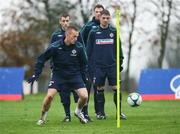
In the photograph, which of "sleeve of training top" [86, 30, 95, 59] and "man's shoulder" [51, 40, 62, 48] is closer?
"man's shoulder" [51, 40, 62, 48]

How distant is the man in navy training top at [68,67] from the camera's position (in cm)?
1463

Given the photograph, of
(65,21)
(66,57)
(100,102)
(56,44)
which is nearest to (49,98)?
(66,57)

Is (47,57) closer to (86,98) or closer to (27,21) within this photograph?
(86,98)

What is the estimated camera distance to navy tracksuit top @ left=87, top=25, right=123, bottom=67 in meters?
16.2

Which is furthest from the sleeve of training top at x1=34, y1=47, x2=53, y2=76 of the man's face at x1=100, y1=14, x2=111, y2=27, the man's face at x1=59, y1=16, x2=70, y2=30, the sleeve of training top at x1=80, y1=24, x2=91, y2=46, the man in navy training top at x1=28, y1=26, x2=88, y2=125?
the sleeve of training top at x1=80, y1=24, x2=91, y2=46

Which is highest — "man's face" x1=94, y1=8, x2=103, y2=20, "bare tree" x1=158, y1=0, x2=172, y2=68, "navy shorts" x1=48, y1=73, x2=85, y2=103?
"man's face" x1=94, y1=8, x2=103, y2=20

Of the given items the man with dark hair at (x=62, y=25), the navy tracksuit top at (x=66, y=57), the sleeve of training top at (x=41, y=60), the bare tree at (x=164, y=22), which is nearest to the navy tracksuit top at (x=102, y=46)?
the man with dark hair at (x=62, y=25)

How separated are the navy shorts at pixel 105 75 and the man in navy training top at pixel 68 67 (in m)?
1.37

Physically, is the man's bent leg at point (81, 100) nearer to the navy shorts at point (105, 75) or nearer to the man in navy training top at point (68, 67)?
the man in navy training top at point (68, 67)

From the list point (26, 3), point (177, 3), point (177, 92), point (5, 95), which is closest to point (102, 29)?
point (177, 92)

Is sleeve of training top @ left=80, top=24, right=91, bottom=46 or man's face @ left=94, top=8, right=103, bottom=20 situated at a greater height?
man's face @ left=94, top=8, right=103, bottom=20

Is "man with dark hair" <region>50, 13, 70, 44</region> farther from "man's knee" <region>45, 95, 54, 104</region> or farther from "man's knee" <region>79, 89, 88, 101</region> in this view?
"man's knee" <region>45, 95, 54, 104</region>

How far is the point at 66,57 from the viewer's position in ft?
48.4

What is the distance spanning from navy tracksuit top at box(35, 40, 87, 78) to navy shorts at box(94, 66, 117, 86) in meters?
1.54
